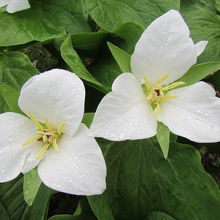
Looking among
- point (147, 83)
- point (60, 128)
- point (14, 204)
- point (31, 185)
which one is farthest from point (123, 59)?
point (14, 204)

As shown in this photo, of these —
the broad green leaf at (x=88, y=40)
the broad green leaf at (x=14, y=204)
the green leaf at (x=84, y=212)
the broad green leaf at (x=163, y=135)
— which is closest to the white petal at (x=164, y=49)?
the broad green leaf at (x=163, y=135)

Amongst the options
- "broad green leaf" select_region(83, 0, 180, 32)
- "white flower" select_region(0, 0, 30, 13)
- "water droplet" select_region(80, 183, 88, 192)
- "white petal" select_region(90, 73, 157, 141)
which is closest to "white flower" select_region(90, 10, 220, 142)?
"white petal" select_region(90, 73, 157, 141)

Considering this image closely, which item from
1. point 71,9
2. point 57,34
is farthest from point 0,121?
point 71,9

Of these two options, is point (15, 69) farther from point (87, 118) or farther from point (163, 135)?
point (163, 135)

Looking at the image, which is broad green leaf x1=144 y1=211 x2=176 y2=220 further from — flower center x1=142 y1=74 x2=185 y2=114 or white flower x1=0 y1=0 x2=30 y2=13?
white flower x1=0 y1=0 x2=30 y2=13

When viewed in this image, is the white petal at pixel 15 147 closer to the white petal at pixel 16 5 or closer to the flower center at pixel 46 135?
the flower center at pixel 46 135

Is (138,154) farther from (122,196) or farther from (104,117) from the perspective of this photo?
(104,117)

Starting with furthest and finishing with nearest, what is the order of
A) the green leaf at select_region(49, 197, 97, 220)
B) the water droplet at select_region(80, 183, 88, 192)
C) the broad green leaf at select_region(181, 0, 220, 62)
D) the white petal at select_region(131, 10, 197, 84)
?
the broad green leaf at select_region(181, 0, 220, 62), the green leaf at select_region(49, 197, 97, 220), the white petal at select_region(131, 10, 197, 84), the water droplet at select_region(80, 183, 88, 192)
